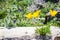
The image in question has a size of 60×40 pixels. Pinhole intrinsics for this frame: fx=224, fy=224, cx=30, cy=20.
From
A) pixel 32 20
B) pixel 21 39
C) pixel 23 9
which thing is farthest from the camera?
pixel 23 9

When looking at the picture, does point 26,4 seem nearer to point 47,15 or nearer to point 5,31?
point 47,15

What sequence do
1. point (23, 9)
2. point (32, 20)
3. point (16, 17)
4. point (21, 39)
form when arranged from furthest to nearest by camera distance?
1. point (23, 9)
2. point (16, 17)
3. point (32, 20)
4. point (21, 39)

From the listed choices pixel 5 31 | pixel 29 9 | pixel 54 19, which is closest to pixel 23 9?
pixel 29 9

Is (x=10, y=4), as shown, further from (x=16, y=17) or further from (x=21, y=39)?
(x=21, y=39)

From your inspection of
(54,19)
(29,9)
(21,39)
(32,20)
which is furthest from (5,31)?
(29,9)

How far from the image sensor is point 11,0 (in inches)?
211

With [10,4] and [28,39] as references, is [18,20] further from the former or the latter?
[28,39]

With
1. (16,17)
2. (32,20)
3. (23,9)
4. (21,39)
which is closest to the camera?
(21,39)

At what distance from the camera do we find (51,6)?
17.0 feet

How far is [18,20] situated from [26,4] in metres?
0.82

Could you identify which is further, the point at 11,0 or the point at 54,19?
the point at 11,0

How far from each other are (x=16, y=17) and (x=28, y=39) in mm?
1375

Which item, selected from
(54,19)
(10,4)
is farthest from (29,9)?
(54,19)

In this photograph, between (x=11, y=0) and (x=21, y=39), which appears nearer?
(x=21, y=39)
